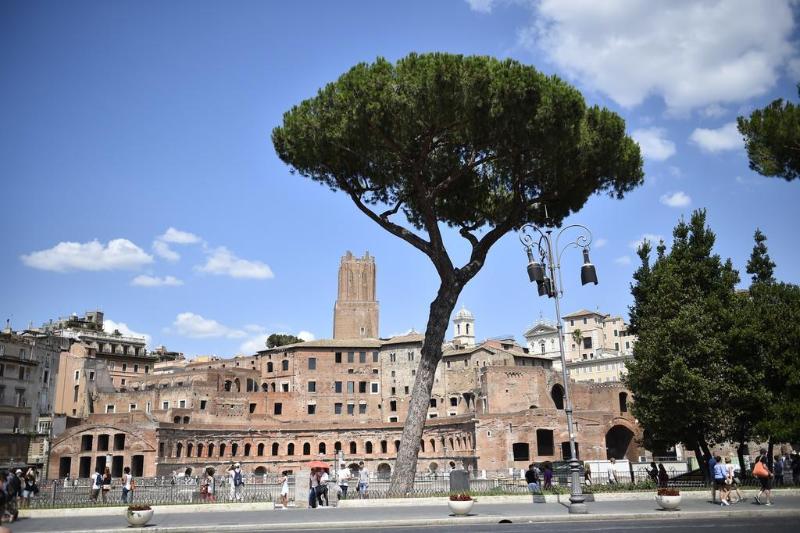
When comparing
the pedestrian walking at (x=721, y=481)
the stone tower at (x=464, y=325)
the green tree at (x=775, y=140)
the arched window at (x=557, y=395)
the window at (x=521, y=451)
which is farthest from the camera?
the stone tower at (x=464, y=325)

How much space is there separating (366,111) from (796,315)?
15241 millimetres

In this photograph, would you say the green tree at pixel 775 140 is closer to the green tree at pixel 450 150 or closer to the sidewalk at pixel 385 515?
the green tree at pixel 450 150

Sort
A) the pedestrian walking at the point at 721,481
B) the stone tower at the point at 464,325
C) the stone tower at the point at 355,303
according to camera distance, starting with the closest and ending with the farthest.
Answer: the pedestrian walking at the point at 721,481 → the stone tower at the point at 355,303 → the stone tower at the point at 464,325

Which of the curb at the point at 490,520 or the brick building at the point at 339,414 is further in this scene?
the brick building at the point at 339,414

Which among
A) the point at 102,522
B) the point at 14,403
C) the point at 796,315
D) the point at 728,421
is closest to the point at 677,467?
the point at 728,421

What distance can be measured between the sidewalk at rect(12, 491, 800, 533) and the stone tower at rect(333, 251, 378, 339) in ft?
204

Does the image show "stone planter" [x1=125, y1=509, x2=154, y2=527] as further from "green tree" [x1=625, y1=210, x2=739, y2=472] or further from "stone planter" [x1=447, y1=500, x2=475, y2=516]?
"green tree" [x1=625, y1=210, x2=739, y2=472]

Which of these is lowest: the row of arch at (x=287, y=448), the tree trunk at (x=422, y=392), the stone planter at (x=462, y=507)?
the stone planter at (x=462, y=507)

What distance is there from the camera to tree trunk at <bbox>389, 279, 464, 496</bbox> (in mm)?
17781

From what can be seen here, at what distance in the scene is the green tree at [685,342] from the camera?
2144 cm

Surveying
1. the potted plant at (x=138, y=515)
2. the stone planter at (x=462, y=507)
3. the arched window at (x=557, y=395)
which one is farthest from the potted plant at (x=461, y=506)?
the arched window at (x=557, y=395)

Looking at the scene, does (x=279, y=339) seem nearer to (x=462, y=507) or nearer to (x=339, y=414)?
(x=339, y=414)

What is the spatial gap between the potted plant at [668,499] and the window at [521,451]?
32.5 meters

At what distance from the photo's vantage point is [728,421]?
70.5 ft
